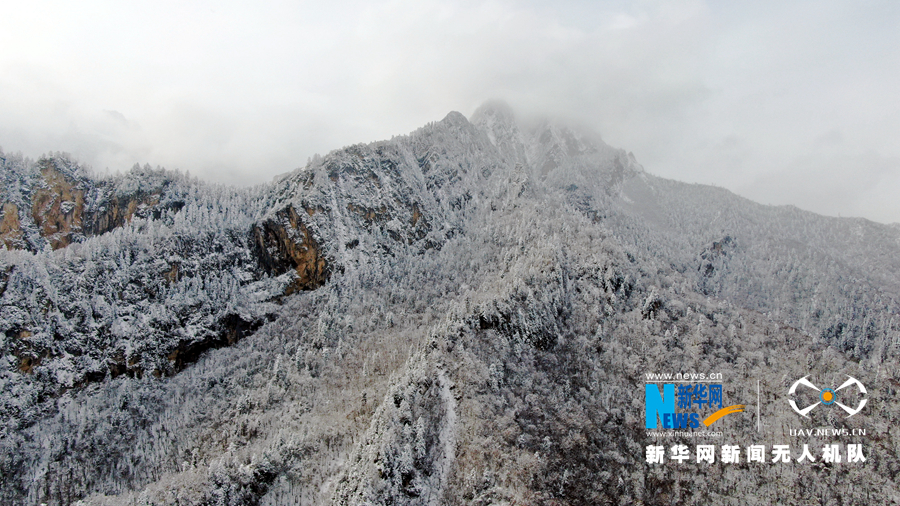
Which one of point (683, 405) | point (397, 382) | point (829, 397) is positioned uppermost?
point (397, 382)

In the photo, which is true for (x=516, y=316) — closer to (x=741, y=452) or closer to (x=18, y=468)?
(x=741, y=452)

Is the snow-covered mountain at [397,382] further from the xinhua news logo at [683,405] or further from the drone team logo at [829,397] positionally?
the xinhua news logo at [683,405]

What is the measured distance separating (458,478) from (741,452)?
73142mm

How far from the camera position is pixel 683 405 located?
5177 inches

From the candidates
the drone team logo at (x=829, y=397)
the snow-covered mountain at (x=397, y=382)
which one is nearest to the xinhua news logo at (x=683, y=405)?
the snow-covered mountain at (x=397, y=382)

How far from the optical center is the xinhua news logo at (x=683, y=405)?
421 ft

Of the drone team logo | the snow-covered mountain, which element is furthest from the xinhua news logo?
the drone team logo

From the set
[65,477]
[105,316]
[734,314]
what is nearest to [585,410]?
[734,314]

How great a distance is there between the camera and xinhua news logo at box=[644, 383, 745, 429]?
128m

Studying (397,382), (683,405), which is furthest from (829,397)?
(397,382)

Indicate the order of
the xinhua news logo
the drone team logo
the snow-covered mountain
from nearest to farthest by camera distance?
the snow-covered mountain → the drone team logo → the xinhua news logo

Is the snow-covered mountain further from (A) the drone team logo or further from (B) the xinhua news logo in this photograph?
(B) the xinhua news logo

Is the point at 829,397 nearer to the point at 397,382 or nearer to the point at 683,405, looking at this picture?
the point at 683,405

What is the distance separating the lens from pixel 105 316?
17050 cm
